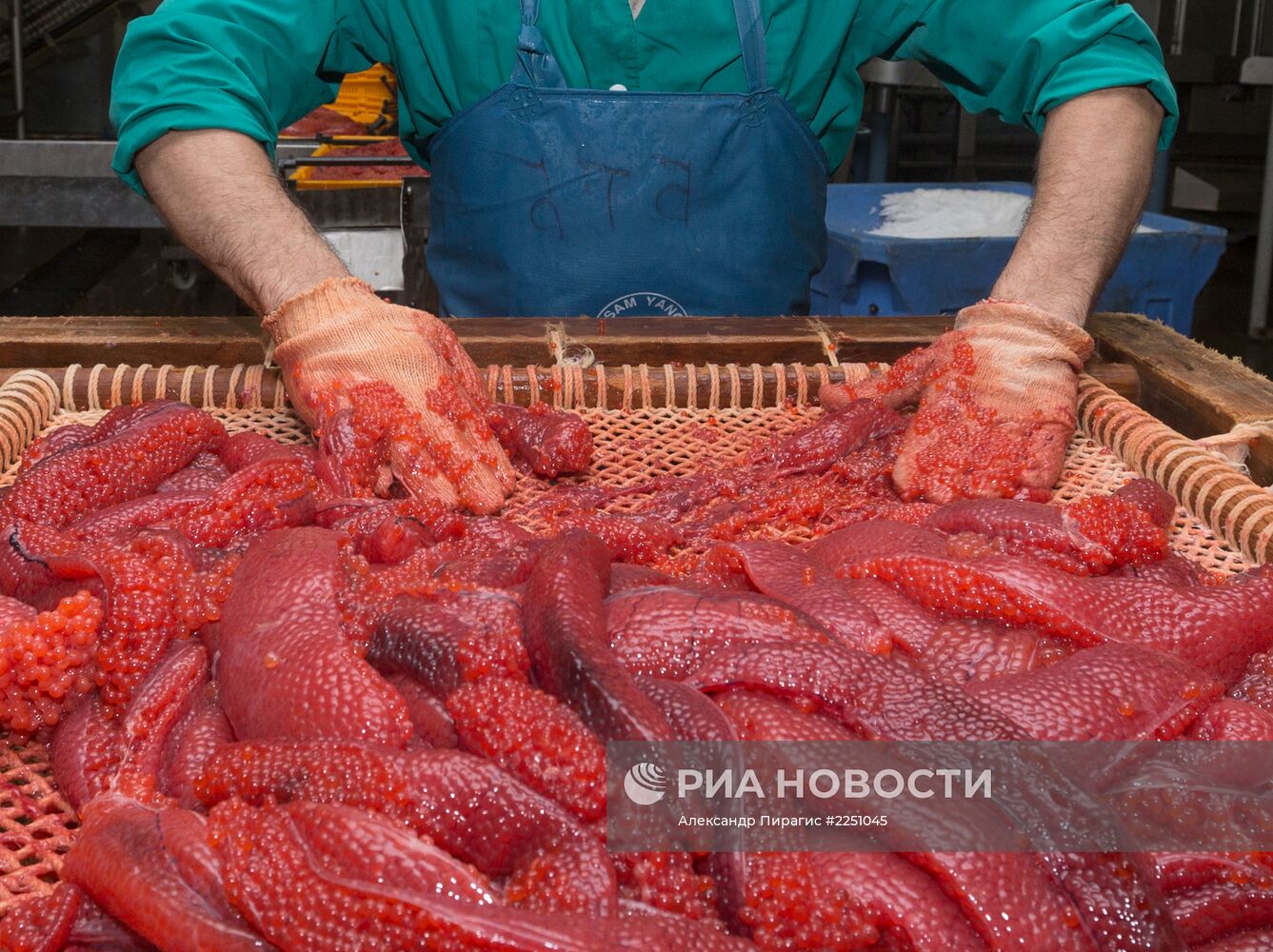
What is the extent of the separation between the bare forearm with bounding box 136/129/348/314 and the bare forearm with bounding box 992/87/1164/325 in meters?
1.99

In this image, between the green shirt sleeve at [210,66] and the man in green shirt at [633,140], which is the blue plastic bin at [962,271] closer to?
the man in green shirt at [633,140]

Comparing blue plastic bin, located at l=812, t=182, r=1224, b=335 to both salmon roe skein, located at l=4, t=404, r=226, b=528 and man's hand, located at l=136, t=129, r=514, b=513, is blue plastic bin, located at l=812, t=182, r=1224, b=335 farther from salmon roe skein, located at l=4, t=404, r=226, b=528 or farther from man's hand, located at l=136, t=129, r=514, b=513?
salmon roe skein, located at l=4, t=404, r=226, b=528

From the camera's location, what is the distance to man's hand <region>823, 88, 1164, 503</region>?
271cm

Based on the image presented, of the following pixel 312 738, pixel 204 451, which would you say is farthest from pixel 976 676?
pixel 204 451

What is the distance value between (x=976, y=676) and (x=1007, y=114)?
2808mm

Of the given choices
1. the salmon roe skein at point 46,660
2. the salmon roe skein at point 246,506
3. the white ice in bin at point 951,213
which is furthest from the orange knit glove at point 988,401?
the white ice in bin at point 951,213

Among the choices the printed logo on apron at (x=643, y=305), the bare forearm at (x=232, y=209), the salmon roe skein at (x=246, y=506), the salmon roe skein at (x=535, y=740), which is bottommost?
the salmon roe skein at (x=535, y=740)

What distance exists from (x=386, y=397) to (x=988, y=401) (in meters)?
1.48

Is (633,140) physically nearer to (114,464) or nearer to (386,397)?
(386,397)

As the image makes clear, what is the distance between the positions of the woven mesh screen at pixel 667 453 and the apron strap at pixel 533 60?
1338 mm

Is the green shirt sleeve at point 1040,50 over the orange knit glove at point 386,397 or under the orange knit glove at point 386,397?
over

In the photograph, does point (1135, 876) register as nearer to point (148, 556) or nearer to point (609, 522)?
point (609, 522)

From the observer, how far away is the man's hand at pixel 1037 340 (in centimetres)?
271

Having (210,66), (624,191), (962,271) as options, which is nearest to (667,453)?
(624,191)
